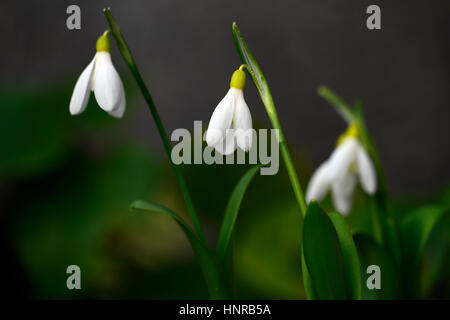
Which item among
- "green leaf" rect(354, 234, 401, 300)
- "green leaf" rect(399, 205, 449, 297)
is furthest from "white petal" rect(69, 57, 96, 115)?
"green leaf" rect(399, 205, 449, 297)

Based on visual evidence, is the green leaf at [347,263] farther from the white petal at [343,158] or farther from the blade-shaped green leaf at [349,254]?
the white petal at [343,158]

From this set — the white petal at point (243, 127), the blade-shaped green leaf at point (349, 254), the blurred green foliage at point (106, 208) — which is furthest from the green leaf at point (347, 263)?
the blurred green foliage at point (106, 208)

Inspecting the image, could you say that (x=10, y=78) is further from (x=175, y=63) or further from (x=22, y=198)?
(x=175, y=63)

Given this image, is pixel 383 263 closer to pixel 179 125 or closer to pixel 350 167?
pixel 350 167
